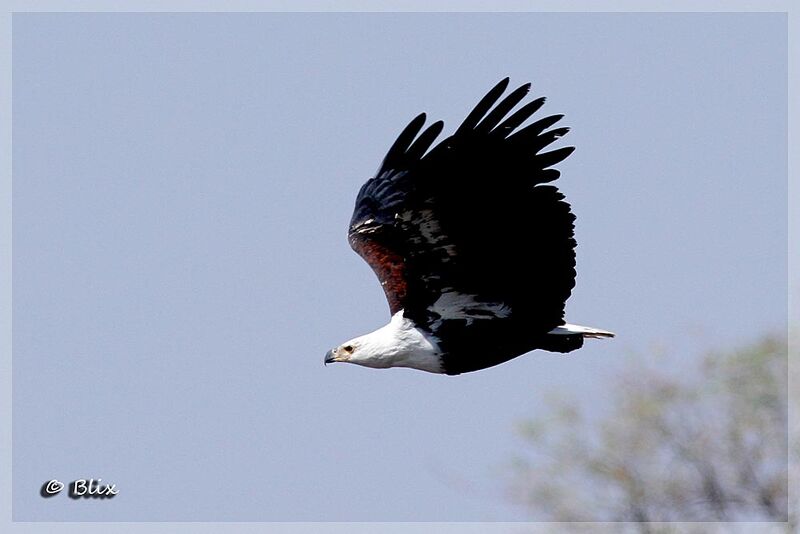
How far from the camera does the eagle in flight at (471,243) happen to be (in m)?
15.3

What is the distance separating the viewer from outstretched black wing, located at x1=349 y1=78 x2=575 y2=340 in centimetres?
1528

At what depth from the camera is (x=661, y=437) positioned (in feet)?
59.5

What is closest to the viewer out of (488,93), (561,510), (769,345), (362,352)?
(488,93)

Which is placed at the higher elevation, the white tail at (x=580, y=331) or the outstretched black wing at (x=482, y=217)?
the outstretched black wing at (x=482, y=217)

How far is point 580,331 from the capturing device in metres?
15.9

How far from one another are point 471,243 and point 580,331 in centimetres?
102

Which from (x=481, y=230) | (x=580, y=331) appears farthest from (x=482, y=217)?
(x=580, y=331)

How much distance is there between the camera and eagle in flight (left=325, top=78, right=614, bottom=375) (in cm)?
1529

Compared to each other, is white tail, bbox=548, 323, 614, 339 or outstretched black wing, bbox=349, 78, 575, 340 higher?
outstretched black wing, bbox=349, 78, 575, 340

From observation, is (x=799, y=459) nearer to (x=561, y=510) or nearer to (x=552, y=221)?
(x=561, y=510)

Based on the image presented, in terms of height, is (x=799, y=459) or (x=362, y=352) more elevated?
(x=362, y=352)

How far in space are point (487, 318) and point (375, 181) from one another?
1208 millimetres

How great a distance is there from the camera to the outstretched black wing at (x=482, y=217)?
50.1ft

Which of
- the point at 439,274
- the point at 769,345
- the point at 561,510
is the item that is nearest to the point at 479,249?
the point at 439,274
